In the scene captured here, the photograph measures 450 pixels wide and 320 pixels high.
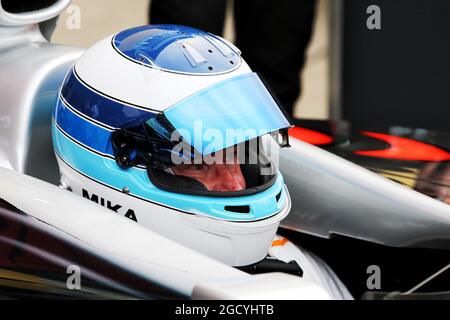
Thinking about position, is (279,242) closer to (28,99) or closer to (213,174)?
(213,174)

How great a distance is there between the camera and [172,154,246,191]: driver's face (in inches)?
63.6

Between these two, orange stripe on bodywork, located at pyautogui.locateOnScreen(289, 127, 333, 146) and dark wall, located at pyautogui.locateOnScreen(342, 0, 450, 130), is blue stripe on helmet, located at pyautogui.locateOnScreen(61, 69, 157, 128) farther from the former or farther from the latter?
dark wall, located at pyautogui.locateOnScreen(342, 0, 450, 130)

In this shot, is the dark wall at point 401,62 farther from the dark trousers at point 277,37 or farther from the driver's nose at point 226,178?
the driver's nose at point 226,178

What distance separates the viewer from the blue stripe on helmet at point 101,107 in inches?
61.4

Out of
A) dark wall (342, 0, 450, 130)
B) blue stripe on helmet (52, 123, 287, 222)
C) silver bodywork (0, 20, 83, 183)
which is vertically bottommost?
dark wall (342, 0, 450, 130)

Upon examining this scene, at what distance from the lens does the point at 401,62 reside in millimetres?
3566

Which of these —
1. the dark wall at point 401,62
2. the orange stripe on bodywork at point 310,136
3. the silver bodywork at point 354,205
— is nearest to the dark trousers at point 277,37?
the dark wall at point 401,62

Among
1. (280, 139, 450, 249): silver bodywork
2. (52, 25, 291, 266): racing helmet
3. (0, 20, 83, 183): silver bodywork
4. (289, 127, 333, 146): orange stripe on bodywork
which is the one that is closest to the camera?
(52, 25, 291, 266): racing helmet

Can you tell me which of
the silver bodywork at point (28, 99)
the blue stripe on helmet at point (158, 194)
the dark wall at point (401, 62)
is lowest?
the dark wall at point (401, 62)

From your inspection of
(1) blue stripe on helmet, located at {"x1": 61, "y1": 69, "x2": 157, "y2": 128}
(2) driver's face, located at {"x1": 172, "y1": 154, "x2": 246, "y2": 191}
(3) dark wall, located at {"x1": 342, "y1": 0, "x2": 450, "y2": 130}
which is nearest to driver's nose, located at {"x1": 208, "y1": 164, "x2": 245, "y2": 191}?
(2) driver's face, located at {"x1": 172, "y1": 154, "x2": 246, "y2": 191}

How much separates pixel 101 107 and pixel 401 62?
2.19 meters

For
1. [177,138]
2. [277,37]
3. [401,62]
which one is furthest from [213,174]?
[401,62]

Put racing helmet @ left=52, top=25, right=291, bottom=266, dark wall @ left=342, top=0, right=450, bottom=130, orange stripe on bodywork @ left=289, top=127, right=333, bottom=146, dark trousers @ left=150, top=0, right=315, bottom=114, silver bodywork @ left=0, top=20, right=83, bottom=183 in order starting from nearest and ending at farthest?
racing helmet @ left=52, top=25, right=291, bottom=266 < silver bodywork @ left=0, top=20, right=83, bottom=183 < orange stripe on bodywork @ left=289, top=127, right=333, bottom=146 < dark trousers @ left=150, top=0, right=315, bottom=114 < dark wall @ left=342, top=0, right=450, bottom=130

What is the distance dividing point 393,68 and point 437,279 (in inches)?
74.2
